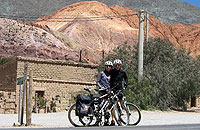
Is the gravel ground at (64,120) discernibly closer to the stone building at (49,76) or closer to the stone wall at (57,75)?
the stone building at (49,76)

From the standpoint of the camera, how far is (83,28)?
70938 mm

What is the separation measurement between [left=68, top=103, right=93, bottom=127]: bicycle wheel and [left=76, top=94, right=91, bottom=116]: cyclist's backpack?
0.20 metres

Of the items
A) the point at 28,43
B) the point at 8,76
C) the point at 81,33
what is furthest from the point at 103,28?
the point at 8,76

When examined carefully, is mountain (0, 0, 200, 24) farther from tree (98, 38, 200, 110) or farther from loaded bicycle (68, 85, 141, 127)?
loaded bicycle (68, 85, 141, 127)

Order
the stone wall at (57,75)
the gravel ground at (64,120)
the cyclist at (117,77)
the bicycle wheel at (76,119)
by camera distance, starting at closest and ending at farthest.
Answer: the bicycle wheel at (76,119) → the cyclist at (117,77) → the gravel ground at (64,120) → the stone wall at (57,75)

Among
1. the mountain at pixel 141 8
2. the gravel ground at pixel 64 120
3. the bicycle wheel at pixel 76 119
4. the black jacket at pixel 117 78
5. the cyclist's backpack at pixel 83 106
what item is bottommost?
the gravel ground at pixel 64 120

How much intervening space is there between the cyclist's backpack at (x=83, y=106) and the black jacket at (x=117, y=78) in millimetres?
913

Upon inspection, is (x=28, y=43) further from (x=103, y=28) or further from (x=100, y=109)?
(x=100, y=109)

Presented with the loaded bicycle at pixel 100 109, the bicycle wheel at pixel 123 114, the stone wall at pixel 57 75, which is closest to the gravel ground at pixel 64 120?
the loaded bicycle at pixel 100 109

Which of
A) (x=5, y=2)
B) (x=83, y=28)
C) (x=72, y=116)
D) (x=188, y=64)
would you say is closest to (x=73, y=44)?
(x=83, y=28)

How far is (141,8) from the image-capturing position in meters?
115

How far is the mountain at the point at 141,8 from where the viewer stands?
11275 cm

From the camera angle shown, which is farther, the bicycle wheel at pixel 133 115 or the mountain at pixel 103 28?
the mountain at pixel 103 28

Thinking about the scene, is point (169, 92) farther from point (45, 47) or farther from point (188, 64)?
point (45, 47)
